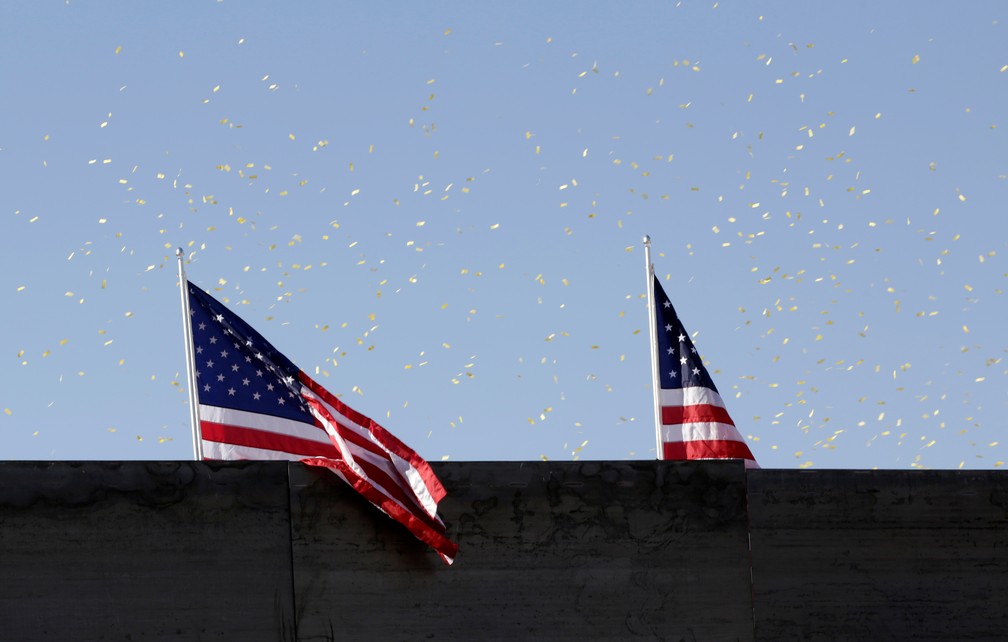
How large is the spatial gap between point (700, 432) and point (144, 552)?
464cm

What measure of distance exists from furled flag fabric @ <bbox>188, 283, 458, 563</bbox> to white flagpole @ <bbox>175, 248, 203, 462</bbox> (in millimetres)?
29

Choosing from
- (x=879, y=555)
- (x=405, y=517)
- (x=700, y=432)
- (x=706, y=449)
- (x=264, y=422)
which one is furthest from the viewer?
(x=700, y=432)

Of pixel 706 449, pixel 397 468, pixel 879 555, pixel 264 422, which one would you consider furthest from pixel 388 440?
pixel 706 449

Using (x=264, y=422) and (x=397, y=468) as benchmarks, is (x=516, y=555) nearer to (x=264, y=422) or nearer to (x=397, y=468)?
(x=397, y=468)

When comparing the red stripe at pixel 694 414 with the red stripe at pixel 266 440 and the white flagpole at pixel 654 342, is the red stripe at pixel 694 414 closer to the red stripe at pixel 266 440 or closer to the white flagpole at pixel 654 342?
the white flagpole at pixel 654 342

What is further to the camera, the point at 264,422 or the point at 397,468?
the point at 264,422

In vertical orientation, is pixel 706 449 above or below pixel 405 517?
above

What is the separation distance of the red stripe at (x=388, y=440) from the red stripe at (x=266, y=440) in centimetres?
30

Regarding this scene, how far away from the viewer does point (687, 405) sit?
427 inches

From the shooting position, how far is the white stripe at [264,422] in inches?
346

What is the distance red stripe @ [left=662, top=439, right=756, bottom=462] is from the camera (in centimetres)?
1047

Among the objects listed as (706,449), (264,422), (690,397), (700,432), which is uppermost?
(690,397)

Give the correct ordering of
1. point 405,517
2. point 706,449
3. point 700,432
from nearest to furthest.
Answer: point 405,517
point 706,449
point 700,432

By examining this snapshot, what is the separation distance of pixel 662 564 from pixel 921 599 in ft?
4.52
